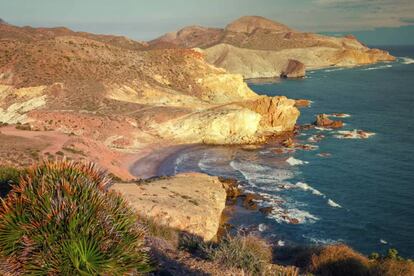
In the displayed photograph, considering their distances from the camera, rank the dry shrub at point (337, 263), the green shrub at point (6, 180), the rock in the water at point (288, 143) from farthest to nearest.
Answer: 1. the rock in the water at point (288, 143)
2. the dry shrub at point (337, 263)
3. the green shrub at point (6, 180)

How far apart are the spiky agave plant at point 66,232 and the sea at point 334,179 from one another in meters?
22.5

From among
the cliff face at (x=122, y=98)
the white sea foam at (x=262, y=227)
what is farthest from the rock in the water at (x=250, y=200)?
the cliff face at (x=122, y=98)

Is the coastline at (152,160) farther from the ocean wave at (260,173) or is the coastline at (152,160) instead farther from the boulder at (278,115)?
the boulder at (278,115)

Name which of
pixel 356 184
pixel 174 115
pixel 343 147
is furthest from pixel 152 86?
pixel 356 184

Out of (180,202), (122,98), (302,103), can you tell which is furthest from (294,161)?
(302,103)

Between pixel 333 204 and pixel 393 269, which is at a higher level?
pixel 393 269

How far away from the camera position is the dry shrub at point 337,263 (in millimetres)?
15984

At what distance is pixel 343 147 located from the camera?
56.6 metres

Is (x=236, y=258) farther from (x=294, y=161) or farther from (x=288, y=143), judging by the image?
(x=288, y=143)

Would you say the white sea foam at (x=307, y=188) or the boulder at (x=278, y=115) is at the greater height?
the boulder at (x=278, y=115)

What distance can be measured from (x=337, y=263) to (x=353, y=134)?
4900cm

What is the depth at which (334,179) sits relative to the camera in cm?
4450

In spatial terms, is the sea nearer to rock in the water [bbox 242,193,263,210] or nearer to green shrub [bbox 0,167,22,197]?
rock in the water [bbox 242,193,263,210]

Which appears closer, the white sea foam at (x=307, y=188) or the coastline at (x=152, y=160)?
the white sea foam at (x=307, y=188)
